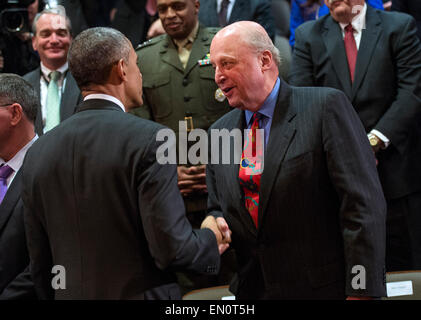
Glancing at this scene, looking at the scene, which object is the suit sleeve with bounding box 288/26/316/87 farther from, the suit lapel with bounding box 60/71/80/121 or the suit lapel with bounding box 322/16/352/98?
the suit lapel with bounding box 60/71/80/121

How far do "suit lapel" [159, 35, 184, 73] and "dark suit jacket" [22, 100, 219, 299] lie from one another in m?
1.55

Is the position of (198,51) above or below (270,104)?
above

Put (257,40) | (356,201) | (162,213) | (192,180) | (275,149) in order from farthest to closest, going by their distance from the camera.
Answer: (192,180) < (257,40) < (275,149) < (356,201) < (162,213)

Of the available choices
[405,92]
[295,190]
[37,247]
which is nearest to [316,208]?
[295,190]

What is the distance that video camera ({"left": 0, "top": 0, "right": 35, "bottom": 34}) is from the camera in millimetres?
3873

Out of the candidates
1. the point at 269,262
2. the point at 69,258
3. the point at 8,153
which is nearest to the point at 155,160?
the point at 69,258

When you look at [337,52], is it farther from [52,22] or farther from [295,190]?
[52,22]

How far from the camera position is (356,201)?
202 cm

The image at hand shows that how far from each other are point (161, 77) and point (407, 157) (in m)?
1.43

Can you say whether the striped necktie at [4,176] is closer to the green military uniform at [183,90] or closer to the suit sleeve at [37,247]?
the suit sleeve at [37,247]

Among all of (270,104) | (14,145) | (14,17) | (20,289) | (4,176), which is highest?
(14,17)

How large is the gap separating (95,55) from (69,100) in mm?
1487

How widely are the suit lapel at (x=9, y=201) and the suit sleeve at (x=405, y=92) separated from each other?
180 centimetres

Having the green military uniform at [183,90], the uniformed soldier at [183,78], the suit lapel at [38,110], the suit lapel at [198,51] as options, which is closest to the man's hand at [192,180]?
the uniformed soldier at [183,78]
